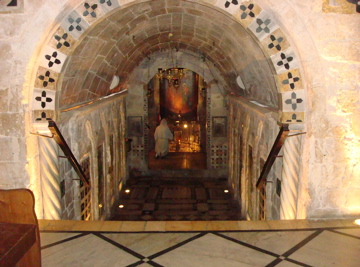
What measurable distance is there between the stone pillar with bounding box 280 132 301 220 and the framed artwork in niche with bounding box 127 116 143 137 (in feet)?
22.6

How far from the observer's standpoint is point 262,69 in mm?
5039

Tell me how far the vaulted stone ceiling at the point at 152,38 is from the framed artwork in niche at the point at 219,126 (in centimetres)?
301

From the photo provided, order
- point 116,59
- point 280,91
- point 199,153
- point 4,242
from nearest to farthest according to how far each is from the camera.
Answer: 1. point 4,242
2. point 280,91
3. point 116,59
4. point 199,153

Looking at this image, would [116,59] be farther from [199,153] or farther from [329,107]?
[199,153]

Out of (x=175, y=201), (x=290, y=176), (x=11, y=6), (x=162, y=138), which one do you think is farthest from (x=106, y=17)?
(x=162, y=138)

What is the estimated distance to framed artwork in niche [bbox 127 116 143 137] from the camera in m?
10.5

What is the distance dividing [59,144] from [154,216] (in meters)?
4.28

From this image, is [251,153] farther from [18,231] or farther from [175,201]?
[18,231]

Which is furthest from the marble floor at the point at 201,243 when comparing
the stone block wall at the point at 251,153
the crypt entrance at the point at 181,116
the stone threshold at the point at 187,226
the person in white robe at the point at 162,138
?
the person in white robe at the point at 162,138

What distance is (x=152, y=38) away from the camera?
7523mm

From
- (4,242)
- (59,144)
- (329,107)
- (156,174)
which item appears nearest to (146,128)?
(156,174)

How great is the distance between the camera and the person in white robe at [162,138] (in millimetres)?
11775

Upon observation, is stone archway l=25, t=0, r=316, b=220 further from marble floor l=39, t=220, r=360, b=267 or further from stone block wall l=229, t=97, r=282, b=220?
marble floor l=39, t=220, r=360, b=267

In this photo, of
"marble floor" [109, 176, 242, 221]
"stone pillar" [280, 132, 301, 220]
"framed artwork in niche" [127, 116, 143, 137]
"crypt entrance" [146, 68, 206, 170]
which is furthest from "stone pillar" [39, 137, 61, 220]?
"framed artwork in niche" [127, 116, 143, 137]
